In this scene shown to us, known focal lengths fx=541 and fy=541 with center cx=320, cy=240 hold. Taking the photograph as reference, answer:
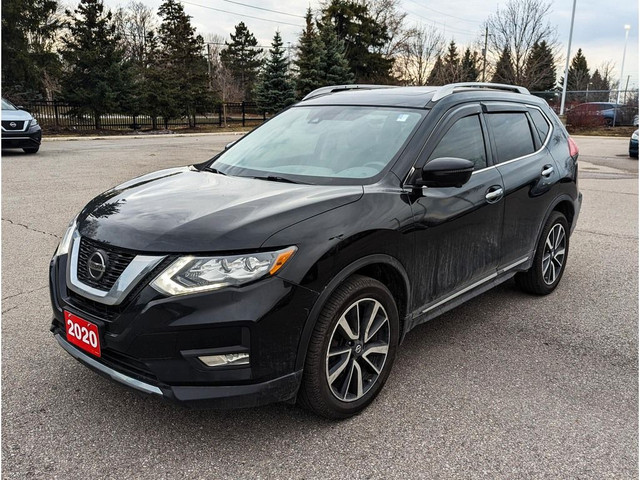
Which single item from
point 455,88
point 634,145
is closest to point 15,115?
point 455,88

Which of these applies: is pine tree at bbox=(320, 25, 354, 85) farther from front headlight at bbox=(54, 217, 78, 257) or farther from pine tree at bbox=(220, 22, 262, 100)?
front headlight at bbox=(54, 217, 78, 257)

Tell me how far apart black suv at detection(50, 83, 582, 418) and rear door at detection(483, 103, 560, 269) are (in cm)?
2

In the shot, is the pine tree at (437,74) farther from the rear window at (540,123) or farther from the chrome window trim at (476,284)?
the chrome window trim at (476,284)

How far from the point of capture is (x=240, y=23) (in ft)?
217

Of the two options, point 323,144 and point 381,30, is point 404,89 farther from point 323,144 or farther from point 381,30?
point 381,30

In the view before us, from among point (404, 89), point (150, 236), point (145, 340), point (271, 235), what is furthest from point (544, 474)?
point (404, 89)

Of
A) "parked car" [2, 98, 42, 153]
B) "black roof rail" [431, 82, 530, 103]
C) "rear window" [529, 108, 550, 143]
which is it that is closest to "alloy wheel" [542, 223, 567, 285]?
"rear window" [529, 108, 550, 143]

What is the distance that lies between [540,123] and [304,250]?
315 cm

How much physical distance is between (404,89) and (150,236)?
2390 mm

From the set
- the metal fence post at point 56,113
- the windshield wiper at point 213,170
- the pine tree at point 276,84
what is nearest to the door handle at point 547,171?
the windshield wiper at point 213,170

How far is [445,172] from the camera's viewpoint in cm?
313

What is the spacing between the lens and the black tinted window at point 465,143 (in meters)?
3.55

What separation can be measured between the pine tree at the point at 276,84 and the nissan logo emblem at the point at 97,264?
32592 millimetres

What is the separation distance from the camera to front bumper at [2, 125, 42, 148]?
565 inches
